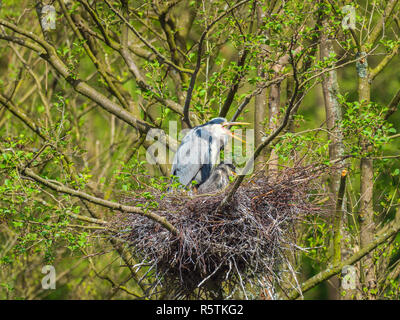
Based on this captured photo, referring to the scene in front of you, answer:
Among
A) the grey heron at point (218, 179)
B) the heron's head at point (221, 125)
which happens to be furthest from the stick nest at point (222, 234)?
the heron's head at point (221, 125)

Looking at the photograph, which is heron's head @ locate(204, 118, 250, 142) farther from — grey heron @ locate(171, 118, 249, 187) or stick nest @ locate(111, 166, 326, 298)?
stick nest @ locate(111, 166, 326, 298)

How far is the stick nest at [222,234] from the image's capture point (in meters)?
4.40

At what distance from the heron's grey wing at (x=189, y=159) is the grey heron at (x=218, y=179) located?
43 centimetres

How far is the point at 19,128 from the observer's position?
8.66 metres

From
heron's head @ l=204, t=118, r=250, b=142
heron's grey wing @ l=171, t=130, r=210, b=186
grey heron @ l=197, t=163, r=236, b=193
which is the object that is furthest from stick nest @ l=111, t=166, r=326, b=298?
Result: heron's grey wing @ l=171, t=130, r=210, b=186

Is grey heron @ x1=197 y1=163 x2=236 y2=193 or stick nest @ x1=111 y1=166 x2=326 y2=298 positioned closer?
stick nest @ x1=111 y1=166 x2=326 y2=298

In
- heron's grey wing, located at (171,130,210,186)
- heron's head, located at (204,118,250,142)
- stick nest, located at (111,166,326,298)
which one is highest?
heron's head, located at (204,118,250,142)

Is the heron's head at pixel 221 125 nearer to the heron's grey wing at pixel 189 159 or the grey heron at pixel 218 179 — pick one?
the heron's grey wing at pixel 189 159

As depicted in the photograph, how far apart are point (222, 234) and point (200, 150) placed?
173 cm

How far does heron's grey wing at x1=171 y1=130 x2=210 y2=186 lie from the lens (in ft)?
19.7

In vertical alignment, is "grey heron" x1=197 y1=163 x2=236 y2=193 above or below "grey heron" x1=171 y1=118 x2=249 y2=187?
below

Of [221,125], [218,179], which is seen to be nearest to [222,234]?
[218,179]
